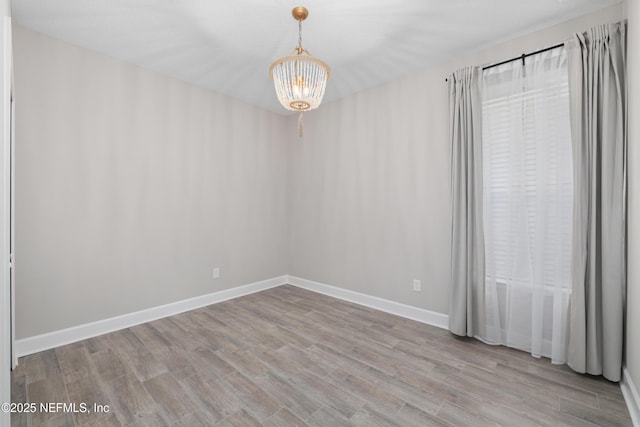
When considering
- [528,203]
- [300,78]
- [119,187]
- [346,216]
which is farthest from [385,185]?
[119,187]

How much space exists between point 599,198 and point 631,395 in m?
1.24

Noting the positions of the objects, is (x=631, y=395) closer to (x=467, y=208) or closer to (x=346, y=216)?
(x=467, y=208)

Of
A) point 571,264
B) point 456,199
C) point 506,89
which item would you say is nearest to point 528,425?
point 571,264

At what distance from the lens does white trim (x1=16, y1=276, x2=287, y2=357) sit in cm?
236

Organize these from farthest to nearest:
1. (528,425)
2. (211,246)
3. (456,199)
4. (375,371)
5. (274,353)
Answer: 1. (211,246)
2. (456,199)
3. (274,353)
4. (375,371)
5. (528,425)

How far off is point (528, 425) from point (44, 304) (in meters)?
3.64

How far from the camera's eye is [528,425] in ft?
5.19

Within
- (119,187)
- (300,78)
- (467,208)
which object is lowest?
(467,208)

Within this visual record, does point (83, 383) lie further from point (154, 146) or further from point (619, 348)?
point (619, 348)

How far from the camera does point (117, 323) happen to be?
2.79 metres

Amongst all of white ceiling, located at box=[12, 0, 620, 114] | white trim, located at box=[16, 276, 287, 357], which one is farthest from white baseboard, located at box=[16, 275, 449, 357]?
white ceiling, located at box=[12, 0, 620, 114]

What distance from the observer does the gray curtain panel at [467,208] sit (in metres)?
2.55

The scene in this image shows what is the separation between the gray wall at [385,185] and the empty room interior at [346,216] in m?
0.03

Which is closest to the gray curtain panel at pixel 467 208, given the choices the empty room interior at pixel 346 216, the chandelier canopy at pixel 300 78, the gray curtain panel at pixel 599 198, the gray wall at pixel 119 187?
the empty room interior at pixel 346 216
